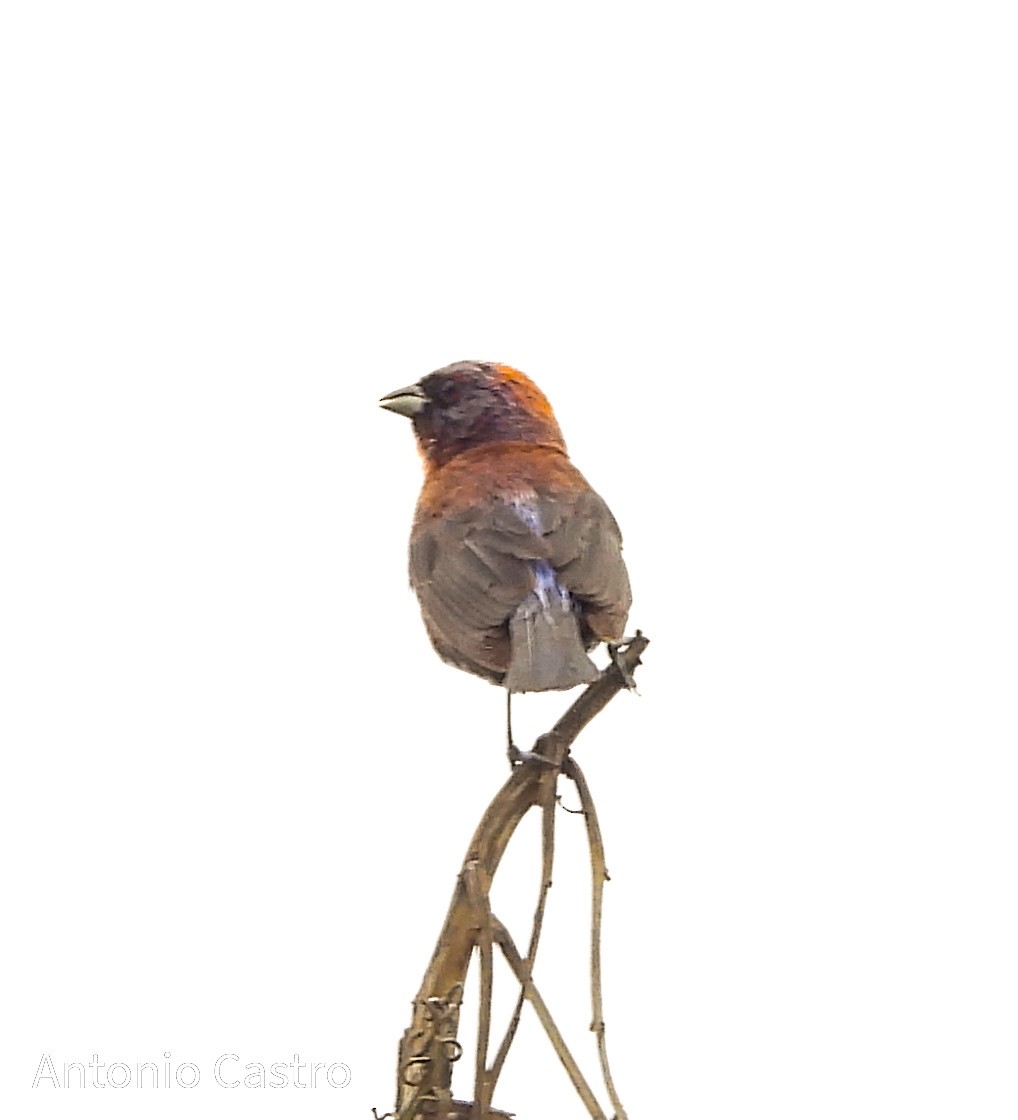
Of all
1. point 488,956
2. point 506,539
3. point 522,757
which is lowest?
point 488,956

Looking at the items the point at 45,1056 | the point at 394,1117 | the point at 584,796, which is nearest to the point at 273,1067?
the point at 45,1056

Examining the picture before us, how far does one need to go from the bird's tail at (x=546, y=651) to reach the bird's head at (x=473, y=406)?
0.31 metres

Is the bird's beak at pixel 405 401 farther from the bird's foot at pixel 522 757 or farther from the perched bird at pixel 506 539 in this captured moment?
the bird's foot at pixel 522 757

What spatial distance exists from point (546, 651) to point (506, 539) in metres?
0.19

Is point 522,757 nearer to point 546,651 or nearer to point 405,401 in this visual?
point 546,651

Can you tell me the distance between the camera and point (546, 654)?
5.56 feet

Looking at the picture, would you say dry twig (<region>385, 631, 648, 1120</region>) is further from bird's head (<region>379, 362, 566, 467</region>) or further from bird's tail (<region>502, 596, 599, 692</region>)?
bird's head (<region>379, 362, 566, 467</region>)

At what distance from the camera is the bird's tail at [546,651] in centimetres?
167

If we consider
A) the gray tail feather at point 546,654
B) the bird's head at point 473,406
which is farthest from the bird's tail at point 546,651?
the bird's head at point 473,406

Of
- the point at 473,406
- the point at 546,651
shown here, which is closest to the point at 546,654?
the point at 546,651

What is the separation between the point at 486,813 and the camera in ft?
5.41

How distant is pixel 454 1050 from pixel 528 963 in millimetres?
107

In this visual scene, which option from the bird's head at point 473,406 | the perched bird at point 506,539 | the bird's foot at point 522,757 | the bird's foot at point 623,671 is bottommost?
the bird's foot at point 522,757

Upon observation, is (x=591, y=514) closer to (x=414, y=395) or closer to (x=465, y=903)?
(x=414, y=395)
